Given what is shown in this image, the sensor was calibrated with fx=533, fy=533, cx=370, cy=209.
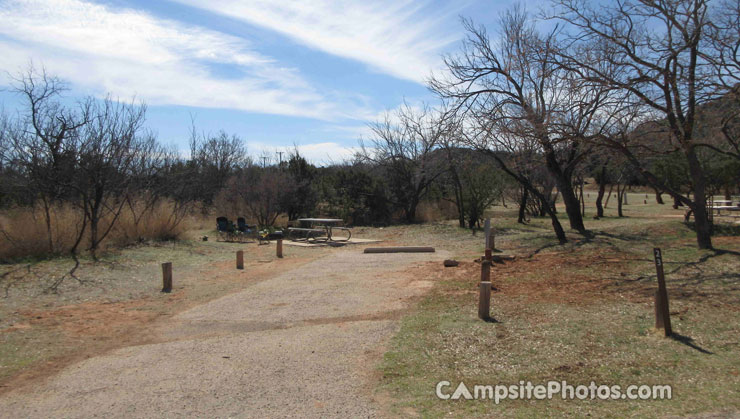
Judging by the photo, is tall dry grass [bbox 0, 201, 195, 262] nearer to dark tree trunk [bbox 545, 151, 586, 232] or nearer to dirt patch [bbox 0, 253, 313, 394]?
dirt patch [bbox 0, 253, 313, 394]

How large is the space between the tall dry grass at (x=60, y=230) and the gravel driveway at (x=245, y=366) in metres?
6.15

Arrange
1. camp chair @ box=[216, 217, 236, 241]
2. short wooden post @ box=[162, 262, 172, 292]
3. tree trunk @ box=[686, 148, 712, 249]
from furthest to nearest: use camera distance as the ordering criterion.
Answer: camp chair @ box=[216, 217, 236, 241]
tree trunk @ box=[686, 148, 712, 249]
short wooden post @ box=[162, 262, 172, 292]

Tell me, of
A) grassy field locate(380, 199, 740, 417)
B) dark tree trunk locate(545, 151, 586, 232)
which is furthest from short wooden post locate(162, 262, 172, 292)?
dark tree trunk locate(545, 151, 586, 232)

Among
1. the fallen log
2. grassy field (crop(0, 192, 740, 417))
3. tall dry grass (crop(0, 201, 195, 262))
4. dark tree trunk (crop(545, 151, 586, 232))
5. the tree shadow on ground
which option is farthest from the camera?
the fallen log

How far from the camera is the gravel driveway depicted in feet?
16.1

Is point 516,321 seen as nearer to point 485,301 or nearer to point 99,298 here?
point 485,301

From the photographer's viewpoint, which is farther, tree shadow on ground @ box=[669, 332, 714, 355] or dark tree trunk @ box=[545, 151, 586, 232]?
dark tree trunk @ box=[545, 151, 586, 232]

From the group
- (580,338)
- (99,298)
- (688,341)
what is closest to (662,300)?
(688,341)

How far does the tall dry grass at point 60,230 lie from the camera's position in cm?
1261

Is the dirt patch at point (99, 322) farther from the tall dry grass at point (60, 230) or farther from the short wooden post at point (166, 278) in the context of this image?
the tall dry grass at point (60, 230)

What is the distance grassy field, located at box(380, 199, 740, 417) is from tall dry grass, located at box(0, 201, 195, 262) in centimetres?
938

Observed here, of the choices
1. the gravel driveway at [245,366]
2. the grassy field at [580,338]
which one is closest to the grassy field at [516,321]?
the grassy field at [580,338]

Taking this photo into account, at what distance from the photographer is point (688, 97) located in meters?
10.5

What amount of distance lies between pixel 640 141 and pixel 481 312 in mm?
8007
